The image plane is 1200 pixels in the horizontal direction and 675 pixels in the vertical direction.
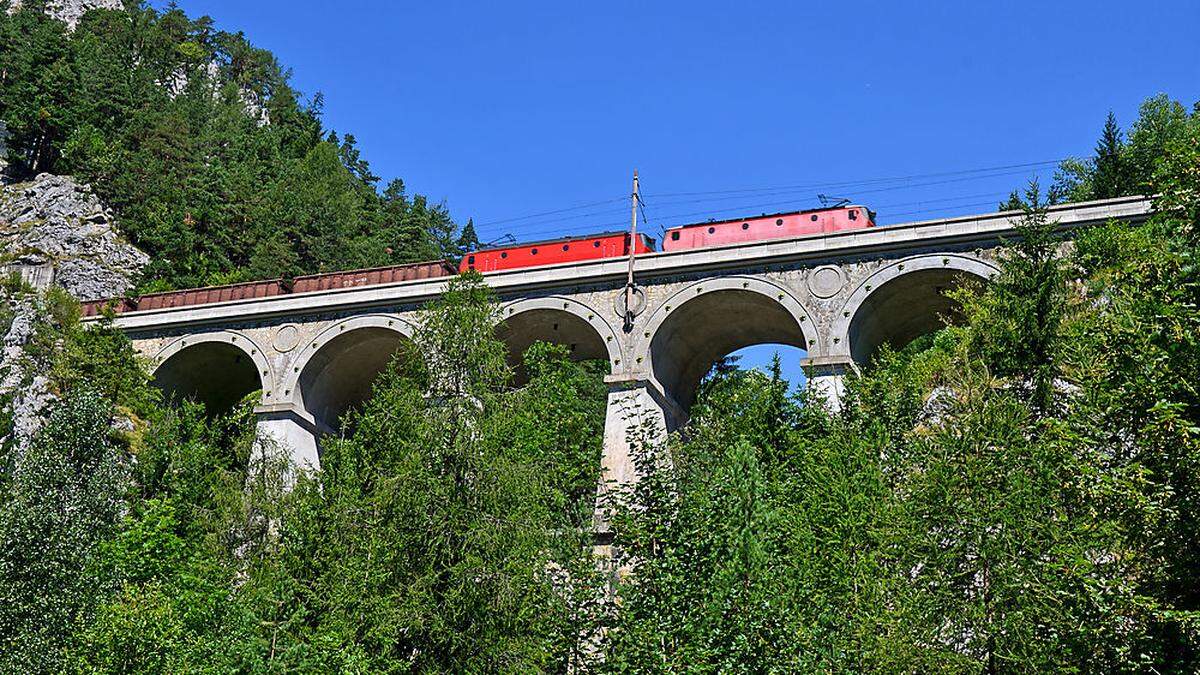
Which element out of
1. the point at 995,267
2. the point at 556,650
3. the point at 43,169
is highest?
the point at 43,169

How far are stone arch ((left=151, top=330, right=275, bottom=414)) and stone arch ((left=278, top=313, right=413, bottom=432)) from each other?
1118 mm

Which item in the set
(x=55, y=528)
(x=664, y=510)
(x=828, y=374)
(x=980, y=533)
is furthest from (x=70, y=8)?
(x=980, y=533)

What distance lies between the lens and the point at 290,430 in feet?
125

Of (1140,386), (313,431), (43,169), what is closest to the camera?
(1140,386)

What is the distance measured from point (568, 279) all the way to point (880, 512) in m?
18.6

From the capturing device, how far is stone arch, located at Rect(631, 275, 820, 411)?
1348 inches

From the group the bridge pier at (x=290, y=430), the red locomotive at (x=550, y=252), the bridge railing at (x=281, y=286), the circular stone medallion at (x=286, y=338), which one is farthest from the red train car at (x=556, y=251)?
the bridge pier at (x=290, y=430)

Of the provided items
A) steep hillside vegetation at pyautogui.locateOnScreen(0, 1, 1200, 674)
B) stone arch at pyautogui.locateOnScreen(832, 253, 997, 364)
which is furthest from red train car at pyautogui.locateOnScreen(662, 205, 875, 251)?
steep hillside vegetation at pyautogui.locateOnScreen(0, 1, 1200, 674)

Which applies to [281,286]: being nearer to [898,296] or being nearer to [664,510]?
[898,296]

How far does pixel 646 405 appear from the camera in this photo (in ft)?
112

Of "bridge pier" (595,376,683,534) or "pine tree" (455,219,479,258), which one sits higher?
"pine tree" (455,219,479,258)

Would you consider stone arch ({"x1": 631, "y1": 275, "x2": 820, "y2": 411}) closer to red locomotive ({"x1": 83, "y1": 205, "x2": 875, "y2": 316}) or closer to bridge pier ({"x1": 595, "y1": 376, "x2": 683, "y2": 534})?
bridge pier ({"x1": 595, "y1": 376, "x2": 683, "y2": 534})

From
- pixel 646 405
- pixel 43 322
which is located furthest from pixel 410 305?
pixel 43 322

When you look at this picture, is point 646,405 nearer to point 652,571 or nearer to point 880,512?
point 880,512
